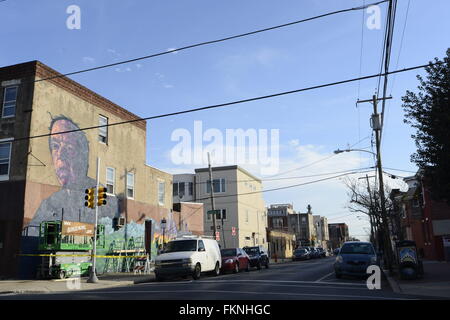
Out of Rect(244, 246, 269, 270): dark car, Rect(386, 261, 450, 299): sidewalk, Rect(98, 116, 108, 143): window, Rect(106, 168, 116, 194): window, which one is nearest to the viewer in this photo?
Rect(386, 261, 450, 299): sidewalk

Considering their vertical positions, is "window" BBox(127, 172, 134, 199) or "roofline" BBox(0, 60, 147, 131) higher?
"roofline" BBox(0, 60, 147, 131)

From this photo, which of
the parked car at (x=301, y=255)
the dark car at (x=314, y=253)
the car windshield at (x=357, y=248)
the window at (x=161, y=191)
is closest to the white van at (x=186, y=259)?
the car windshield at (x=357, y=248)

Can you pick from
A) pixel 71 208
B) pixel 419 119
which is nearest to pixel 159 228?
pixel 71 208

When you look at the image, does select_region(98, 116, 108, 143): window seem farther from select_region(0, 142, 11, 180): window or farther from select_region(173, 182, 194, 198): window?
select_region(173, 182, 194, 198): window

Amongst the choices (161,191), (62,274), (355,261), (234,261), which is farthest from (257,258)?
(62,274)

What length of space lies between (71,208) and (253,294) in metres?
14.8

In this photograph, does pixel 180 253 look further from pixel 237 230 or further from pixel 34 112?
pixel 237 230

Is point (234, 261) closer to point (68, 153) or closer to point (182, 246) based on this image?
point (182, 246)

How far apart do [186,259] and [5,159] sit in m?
10.5

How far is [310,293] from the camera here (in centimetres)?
1252

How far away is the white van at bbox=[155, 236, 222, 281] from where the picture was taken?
19078 mm

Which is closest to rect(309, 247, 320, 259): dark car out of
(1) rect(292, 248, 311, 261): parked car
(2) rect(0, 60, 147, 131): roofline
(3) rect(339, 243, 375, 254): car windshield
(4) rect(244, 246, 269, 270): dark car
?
(1) rect(292, 248, 311, 261): parked car

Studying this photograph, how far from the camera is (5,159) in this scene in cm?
2172

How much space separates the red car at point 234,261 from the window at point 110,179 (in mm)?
8156
